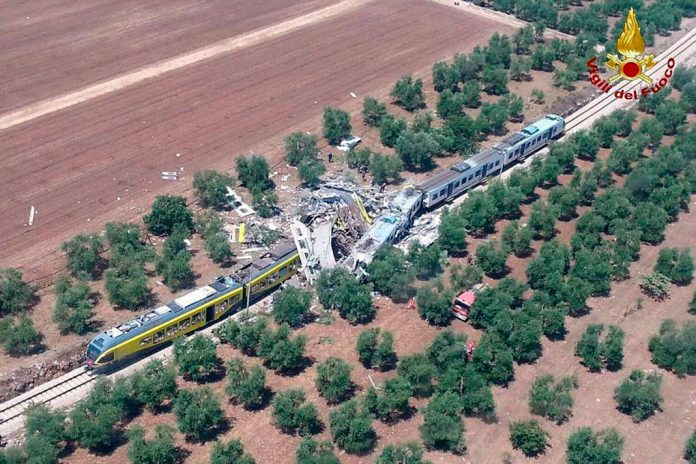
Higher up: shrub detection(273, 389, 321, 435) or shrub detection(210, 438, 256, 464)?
shrub detection(210, 438, 256, 464)

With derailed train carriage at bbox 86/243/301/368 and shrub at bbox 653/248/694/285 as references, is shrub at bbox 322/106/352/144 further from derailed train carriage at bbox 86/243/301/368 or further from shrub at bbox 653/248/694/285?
shrub at bbox 653/248/694/285

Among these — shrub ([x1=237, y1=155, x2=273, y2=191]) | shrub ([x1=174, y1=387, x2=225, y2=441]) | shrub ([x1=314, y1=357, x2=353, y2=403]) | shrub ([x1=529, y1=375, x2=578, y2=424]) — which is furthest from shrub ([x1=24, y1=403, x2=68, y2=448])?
shrub ([x1=237, y1=155, x2=273, y2=191])

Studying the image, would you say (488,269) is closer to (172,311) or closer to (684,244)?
(684,244)

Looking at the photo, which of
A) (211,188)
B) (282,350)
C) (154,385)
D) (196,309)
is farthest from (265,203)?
(154,385)

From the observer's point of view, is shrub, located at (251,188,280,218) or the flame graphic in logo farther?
the flame graphic in logo

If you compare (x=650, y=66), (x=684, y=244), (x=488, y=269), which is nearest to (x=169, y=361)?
(x=488, y=269)

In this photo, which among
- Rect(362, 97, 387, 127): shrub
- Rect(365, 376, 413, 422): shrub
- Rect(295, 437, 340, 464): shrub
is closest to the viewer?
Rect(295, 437, 340, 464): shrub

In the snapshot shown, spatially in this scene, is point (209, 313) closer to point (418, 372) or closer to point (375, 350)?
point (375, 350)
